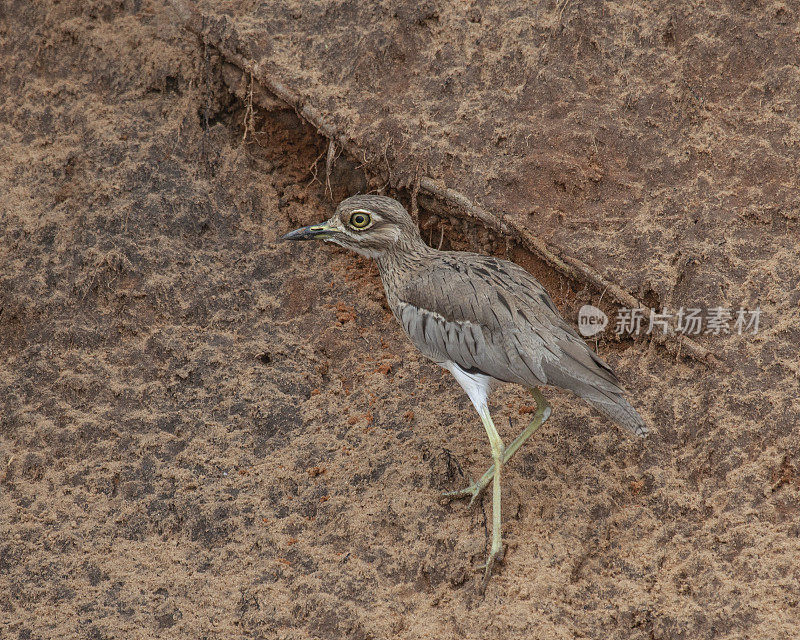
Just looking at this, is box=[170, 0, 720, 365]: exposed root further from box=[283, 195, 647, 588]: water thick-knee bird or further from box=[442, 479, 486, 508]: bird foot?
box=[442, 479, 486, 508]: bird foot

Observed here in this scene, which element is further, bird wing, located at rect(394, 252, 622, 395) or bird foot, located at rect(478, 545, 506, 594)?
bird wing, located at rect(394, 252, 622, 395)

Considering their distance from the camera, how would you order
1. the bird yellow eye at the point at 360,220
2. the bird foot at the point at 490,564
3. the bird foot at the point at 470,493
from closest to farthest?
the bird foot at the point at 490,564
the bird foot at the point at 470,493
the bird yellow eye at the point at 360,220

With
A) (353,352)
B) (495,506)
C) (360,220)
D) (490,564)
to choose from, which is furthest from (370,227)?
(490,564)

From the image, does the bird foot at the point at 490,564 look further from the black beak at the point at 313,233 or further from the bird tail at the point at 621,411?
the black beak at the point at 313,233

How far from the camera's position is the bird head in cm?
499

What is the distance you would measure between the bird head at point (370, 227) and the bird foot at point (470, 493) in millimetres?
1439

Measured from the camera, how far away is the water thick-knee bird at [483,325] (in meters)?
4.32

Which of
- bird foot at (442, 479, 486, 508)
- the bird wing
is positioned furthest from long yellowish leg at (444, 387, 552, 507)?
the bird wing

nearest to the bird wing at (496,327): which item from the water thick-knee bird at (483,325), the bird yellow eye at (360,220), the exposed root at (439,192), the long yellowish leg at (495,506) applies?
the water thick-knee bird at (483,325)

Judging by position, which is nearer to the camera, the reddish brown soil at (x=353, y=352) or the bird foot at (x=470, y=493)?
the reddish brown soil at (x=353, y=352)

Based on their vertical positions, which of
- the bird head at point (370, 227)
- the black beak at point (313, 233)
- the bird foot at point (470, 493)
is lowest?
the bird foot at point (470, 493)

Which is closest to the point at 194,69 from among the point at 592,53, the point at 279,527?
the point at 592,53

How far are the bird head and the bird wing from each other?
1.04 feet

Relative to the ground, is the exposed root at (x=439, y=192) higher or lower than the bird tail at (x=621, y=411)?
higher
